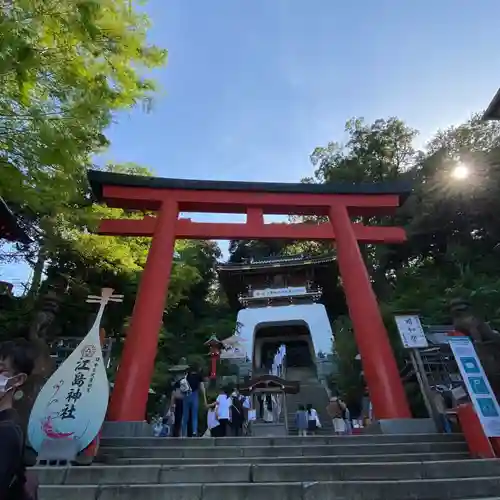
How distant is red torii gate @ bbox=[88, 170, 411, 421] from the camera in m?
7.07

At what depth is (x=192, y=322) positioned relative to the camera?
933 inches

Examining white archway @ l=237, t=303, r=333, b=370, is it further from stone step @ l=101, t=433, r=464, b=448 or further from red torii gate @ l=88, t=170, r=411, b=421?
stone step @ l=101, t=433, r=464, b=448

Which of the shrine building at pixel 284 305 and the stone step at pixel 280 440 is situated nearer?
the stone step at pixel 280 440

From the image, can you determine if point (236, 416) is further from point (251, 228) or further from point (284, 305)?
point (284, 305)

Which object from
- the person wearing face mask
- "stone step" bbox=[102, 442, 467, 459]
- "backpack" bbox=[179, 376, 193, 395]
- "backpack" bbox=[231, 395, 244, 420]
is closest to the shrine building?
"backpack" bbox=[231, 395, 244, 420]

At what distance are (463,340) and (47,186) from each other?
21.3 ft

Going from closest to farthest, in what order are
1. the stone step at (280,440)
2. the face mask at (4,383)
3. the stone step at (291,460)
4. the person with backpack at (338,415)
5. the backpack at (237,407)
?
the face mask at (4,383), the stone step at (291,460), the stone step at (280,440), the backpack at (237,407), the person with backpack at (338,415)

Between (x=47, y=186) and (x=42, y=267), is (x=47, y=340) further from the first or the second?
(x=42, y=267)

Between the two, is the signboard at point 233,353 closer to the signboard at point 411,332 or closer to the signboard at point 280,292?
the signboard at point 280,292

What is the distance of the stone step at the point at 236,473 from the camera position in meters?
3.83

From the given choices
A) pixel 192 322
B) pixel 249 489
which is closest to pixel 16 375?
pixel 249 489

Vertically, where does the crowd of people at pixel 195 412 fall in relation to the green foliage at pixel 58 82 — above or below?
below

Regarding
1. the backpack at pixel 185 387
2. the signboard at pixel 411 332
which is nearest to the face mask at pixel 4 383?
the signboard at pixel 411 332

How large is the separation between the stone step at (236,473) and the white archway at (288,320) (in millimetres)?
16625
